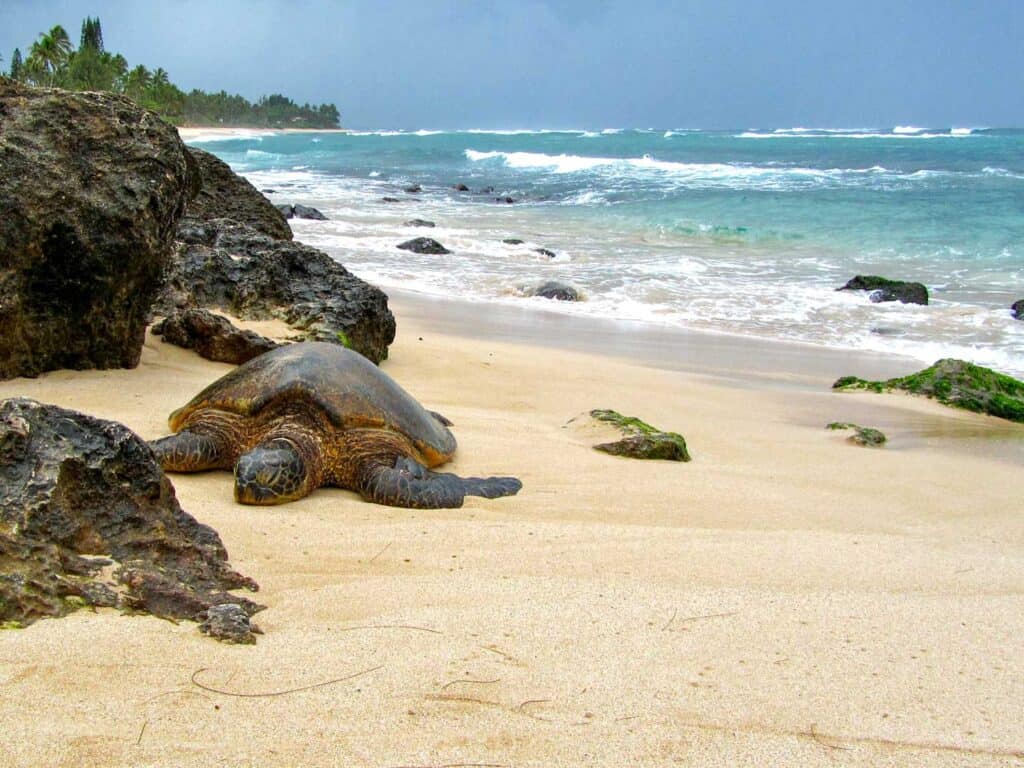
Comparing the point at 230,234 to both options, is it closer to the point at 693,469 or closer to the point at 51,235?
the point at 51,235

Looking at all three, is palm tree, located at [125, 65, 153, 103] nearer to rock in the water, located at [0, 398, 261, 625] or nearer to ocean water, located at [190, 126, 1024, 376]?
ocean water, located at [190, 126, 1024, 376]

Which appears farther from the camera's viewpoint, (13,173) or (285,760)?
(13,173)

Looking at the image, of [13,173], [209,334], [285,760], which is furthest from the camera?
[209,334]

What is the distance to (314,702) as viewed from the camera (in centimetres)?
202

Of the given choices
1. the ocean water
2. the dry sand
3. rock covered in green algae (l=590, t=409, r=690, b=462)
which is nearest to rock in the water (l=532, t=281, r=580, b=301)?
the ocean water

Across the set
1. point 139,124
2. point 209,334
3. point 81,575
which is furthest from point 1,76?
point 81,575

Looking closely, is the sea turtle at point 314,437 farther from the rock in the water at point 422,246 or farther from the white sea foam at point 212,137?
the white sea foam at point 212,137

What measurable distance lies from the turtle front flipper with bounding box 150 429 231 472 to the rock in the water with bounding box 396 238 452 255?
11.9 metres

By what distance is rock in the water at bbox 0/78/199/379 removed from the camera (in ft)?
16.1

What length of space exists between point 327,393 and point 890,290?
1068cm

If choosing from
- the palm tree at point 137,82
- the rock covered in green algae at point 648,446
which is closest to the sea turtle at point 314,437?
the rock covered in green algae at point 648,446

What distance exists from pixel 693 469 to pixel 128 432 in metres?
3.15

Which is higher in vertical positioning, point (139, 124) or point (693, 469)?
point (139, 124)

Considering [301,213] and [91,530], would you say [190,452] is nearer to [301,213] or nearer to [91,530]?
[91,530]
